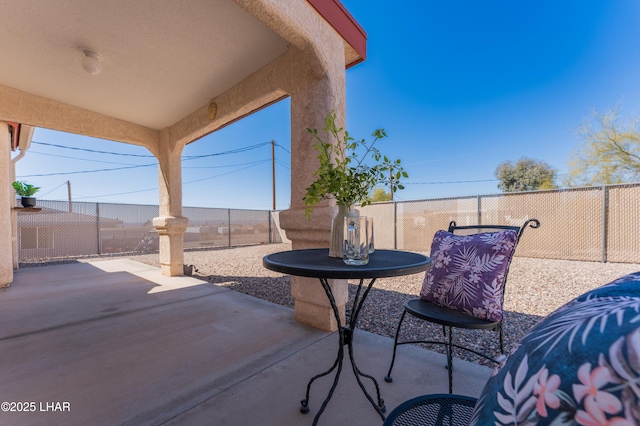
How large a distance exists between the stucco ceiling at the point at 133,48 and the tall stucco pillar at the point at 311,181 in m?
0.61

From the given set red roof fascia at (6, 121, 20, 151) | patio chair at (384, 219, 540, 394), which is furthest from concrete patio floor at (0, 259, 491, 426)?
red roof fascia at (6, 121, 20, 151)

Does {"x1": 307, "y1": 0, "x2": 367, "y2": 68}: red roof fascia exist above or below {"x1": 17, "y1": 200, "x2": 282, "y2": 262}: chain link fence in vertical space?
above

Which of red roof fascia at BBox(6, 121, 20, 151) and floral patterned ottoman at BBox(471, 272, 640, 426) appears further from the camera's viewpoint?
red roof fascia at BBox(6, 121, 20, 151)

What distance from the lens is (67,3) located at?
1925 mm

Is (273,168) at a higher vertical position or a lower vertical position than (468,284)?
higher

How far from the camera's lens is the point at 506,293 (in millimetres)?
3359

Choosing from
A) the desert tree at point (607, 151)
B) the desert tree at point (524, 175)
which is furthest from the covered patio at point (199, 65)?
the desert tree at point (524, 175)

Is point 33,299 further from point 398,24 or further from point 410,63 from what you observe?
point 410,63

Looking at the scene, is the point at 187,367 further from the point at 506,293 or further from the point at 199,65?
the point at 506,293

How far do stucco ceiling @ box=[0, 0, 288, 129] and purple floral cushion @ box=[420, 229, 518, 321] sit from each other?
2295 mm

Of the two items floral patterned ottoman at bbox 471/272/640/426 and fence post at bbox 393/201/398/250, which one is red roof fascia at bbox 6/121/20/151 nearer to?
floral patterned ottoman at bbox 471/272/640/426

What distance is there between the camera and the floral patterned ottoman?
234 mm

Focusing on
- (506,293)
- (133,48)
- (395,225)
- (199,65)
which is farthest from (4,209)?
(395,225)

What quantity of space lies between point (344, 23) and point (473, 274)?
234 cm
